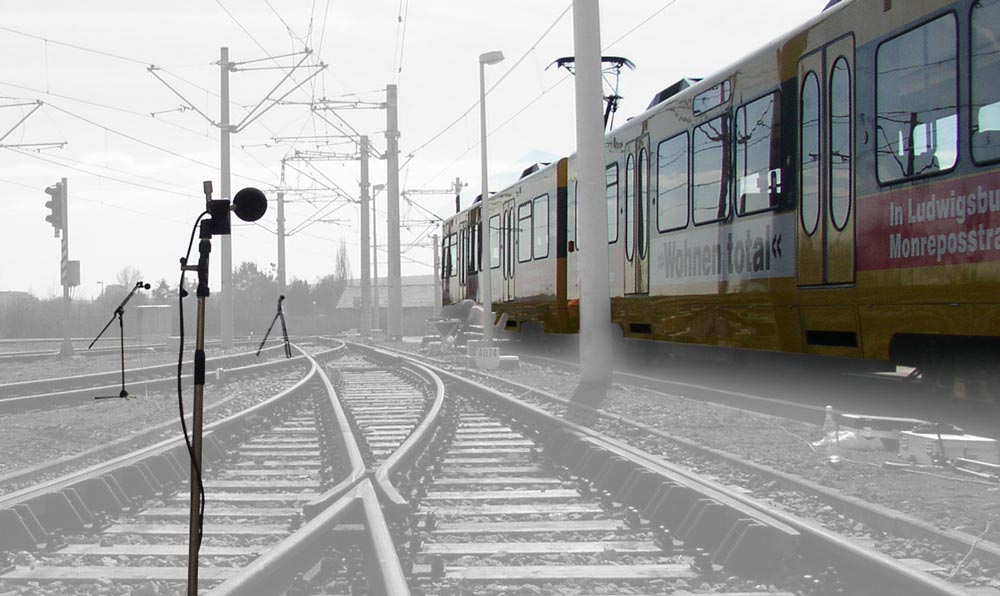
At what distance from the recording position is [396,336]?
37719 mm

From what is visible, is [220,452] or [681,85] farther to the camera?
[681,85]

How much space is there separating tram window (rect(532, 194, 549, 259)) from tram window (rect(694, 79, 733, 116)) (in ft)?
26.2

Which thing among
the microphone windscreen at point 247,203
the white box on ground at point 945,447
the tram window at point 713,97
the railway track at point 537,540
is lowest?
the railway track at point 537,540

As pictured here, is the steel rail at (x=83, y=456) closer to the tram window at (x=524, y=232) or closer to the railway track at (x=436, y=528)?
the railway track at (x=436, y=528)

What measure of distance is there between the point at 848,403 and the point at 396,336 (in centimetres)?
2781

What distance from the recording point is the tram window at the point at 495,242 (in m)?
25.1

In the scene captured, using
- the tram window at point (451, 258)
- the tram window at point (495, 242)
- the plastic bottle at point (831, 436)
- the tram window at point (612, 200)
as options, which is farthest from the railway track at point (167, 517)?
the tram window at point (451, 258)

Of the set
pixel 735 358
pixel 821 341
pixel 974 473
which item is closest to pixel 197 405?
pixel 974 473

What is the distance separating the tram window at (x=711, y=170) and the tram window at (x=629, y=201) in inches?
101

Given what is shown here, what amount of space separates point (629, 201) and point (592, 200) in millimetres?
1506

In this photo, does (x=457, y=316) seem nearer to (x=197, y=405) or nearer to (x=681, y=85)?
(x=681, y=85)

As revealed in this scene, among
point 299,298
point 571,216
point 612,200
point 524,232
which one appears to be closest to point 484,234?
point 524,232

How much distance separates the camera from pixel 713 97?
11.7 m

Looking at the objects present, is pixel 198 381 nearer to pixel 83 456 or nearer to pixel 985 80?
pixel 83 456
